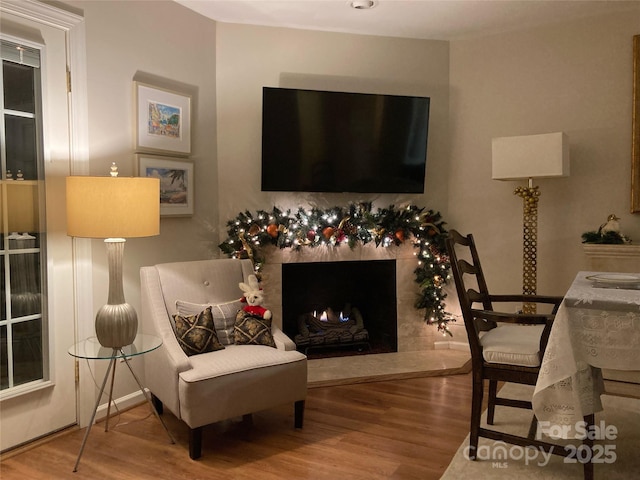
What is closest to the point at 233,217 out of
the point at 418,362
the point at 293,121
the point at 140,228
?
the point at 293,121

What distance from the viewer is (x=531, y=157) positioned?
12.1 ft

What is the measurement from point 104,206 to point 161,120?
117 centimetres

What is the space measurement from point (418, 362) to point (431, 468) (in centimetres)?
163

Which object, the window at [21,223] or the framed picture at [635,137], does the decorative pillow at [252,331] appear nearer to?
the window at [21,223]

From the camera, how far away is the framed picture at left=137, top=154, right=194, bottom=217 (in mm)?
3465

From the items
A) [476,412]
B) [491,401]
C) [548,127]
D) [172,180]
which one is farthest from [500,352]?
[548,127]

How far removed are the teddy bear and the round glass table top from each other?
548 mm

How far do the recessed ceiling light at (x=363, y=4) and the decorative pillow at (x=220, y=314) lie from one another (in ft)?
7.41

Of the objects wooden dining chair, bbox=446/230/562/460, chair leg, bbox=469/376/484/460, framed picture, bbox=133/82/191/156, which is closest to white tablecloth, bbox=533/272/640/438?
wooden dining chair, bbox=446/230/562/460

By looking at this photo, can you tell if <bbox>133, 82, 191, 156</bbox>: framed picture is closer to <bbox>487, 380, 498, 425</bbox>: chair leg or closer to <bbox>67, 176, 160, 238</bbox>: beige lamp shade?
<bbox>67, 176, 160, 238</bbox>: beige lamp shade

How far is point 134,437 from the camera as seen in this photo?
287 cm

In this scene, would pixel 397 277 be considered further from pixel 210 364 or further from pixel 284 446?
pixel 210 364

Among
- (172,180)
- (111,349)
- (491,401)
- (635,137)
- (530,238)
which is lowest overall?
(491,401)

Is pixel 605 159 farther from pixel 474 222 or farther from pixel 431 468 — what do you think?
pixel 431 468
